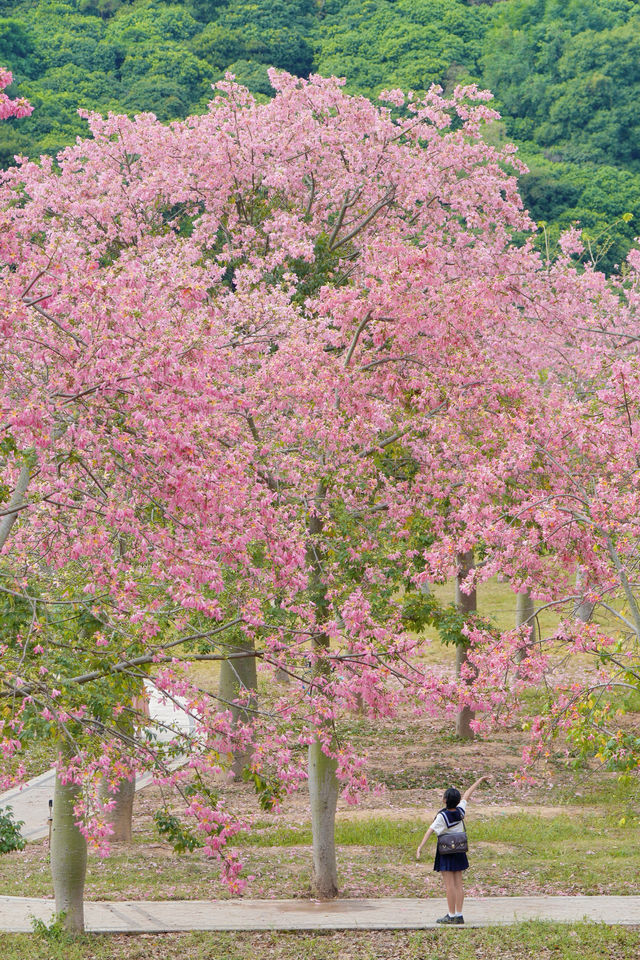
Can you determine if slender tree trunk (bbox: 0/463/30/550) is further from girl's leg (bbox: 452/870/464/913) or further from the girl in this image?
girl's leg (bbox: 452/870/464/913)

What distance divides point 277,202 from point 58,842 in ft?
35.1

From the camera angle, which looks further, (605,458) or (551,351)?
(551,351)

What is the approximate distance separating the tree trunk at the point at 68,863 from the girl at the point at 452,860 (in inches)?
154

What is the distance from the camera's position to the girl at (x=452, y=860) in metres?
11.7

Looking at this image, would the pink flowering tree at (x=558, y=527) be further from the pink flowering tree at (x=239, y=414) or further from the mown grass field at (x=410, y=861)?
the mown grass field at (x=410, y=861)

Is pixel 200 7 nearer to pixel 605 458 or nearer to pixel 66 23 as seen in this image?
pixel 66 23

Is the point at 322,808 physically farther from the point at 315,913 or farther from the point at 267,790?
the point at 267,790

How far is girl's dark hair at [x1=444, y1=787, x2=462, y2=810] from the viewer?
1163 cm

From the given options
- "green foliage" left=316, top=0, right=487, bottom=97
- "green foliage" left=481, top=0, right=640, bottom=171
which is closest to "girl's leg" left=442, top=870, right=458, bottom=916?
"green foliage" left=316, top=0, right=487, bottom=97

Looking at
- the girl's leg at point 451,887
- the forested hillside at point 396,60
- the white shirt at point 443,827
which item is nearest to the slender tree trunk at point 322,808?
the white shirt at point 443,827

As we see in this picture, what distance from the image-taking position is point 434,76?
250 ft

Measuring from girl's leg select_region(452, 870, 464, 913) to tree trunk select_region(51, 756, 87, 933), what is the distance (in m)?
4.12

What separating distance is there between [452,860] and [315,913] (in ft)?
7.71

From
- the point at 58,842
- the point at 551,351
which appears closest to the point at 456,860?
the point at 58,842
